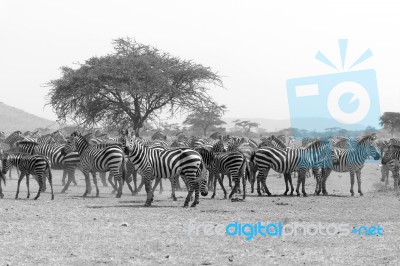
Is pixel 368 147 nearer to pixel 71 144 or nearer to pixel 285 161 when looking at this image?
pixel 285 161

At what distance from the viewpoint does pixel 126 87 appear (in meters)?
36.5

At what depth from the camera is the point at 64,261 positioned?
27.3 feet

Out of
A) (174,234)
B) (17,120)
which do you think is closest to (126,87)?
(174,234)

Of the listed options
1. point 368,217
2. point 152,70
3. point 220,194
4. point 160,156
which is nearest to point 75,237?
point 160,156

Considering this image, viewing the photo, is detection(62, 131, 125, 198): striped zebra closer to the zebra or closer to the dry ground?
the dry ground

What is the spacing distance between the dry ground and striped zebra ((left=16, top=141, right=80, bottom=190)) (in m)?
2.81

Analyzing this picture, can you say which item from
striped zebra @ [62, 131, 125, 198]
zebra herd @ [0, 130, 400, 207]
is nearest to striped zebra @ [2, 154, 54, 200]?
zebra herd @ [0, 130, 400, 207]

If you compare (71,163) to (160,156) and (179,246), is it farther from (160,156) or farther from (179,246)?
(179,246)

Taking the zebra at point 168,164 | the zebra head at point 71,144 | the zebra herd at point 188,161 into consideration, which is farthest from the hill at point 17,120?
the zebra at point 168,164

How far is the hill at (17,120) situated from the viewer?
95.8m

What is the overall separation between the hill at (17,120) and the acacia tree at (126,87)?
5445 centimetres

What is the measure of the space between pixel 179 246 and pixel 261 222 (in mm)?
2890

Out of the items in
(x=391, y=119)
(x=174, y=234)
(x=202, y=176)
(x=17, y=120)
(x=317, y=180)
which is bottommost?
(x=174, y=234)

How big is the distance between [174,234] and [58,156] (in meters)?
10.6
